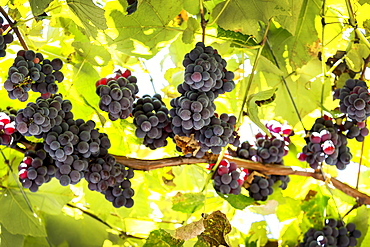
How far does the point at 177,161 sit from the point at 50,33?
1.67ft

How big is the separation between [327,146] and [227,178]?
27 cm

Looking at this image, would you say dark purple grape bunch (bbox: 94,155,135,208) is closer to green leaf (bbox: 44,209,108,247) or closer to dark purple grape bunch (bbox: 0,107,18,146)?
dark purple grape bunch (bbox: 0,107,18,146)

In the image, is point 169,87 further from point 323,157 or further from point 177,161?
point 323,157

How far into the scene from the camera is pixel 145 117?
38.2 inches

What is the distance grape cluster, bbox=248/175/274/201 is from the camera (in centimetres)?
122

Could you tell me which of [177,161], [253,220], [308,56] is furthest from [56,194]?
[308,56]

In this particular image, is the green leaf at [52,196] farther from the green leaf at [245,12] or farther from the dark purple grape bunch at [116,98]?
the green leaf at [245,12]

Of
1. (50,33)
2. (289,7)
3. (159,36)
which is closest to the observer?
(289,7)

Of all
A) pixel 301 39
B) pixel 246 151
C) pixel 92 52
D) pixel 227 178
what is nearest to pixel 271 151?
pixel 246 151

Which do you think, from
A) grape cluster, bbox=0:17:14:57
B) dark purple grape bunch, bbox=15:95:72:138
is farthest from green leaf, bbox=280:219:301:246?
grape cluster, bbox=0:17:14:57

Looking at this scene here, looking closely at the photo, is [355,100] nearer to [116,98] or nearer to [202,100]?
[202,100]

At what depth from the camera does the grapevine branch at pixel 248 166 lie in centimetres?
103

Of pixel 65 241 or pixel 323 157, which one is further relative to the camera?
pixel 65 241

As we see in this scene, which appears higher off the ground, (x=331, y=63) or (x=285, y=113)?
(x=331, y=63)
